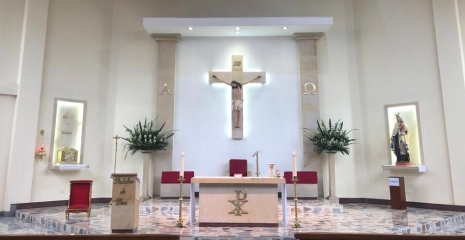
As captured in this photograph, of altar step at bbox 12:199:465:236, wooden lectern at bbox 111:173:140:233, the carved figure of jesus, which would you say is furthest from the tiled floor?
the carved figure of jesus

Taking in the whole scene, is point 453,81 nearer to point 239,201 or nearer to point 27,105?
point 239,201

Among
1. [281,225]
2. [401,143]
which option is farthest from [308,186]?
→ [281,225]

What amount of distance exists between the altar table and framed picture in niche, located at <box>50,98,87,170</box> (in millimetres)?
4151

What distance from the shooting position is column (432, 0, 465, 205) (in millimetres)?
6383

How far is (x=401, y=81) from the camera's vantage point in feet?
24.1

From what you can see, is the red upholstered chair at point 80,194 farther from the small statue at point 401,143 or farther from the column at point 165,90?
the small statue at point 401,143

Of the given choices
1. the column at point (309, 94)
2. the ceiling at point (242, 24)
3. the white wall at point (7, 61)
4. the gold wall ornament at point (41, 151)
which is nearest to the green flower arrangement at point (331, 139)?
the column at point (309, 94)

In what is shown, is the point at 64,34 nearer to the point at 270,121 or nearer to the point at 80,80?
the point at 80,80

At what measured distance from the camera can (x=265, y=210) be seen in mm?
4797

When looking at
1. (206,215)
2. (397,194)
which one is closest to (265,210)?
(206,215)

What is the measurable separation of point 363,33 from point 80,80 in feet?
24.7

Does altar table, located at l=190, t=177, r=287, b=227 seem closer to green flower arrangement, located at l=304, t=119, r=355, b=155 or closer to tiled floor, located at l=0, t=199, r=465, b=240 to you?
tiled floor, located at l=0, t=199, r=465, b=240

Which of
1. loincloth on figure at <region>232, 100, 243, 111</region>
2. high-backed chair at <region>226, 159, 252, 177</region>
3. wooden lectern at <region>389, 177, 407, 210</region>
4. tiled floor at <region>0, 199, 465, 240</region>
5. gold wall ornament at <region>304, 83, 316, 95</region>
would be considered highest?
gold wall ornament at <region>304, 83, 316, 95</region>

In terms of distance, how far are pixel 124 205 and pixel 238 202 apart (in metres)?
1.72
